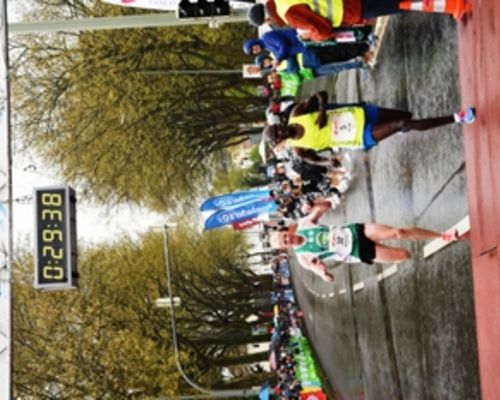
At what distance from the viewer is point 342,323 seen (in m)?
16.8

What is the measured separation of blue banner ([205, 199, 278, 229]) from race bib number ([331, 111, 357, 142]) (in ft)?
32.6

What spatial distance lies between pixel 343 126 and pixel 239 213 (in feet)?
33.9

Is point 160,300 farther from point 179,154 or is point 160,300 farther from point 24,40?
point 24,40

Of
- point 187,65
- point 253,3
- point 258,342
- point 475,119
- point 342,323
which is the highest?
point 187,65

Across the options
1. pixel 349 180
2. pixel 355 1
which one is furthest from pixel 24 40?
pixel 355 1

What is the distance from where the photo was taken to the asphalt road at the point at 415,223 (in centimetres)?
715

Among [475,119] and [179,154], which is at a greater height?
[179,154]

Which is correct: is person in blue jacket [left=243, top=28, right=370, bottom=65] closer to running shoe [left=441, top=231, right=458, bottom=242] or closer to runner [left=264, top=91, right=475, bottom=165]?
runner [left=264, top=91, right=475, bottom=165]

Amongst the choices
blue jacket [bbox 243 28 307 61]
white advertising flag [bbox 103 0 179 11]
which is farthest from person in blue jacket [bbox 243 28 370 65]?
white advertising flag [bbox 103 0 179 11]

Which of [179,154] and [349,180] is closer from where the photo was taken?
[349,180]

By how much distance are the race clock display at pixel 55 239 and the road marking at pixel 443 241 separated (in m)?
6.91

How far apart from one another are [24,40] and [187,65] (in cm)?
573

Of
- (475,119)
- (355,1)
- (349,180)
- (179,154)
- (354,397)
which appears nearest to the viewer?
(475,119)

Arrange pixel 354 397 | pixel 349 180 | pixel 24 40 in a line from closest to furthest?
pixel 354 397 → pixel 349 180 → pixel 24 40
